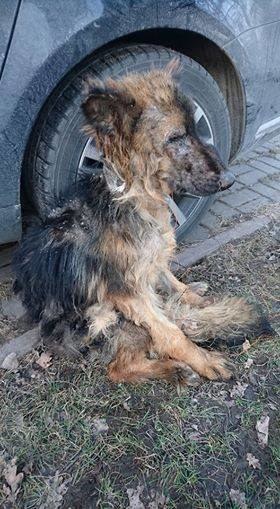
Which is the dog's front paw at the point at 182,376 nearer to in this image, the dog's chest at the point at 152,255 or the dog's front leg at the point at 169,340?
the dog's front leg at the point at 169,340

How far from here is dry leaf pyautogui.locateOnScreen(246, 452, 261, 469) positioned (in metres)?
2.33

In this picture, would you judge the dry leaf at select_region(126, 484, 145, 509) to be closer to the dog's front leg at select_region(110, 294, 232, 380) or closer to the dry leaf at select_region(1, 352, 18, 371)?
the dog's front leg at select_region(110, 294, 232, 380)

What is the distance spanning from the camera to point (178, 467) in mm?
2330

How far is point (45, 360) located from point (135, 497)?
103cm

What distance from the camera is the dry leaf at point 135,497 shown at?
7.23 ft

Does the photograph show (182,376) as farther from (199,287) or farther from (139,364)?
(199,287)

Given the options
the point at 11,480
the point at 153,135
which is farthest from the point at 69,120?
the point at 11,480

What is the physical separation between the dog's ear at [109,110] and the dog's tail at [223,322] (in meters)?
1.26

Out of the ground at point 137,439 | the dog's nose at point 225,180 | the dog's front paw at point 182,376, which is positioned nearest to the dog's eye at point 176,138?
the dog's nose at point 225,180

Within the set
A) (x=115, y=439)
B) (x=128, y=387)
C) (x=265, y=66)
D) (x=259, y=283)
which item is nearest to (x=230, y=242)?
(x=259, y=283)

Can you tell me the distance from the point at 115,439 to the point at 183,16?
256 cm

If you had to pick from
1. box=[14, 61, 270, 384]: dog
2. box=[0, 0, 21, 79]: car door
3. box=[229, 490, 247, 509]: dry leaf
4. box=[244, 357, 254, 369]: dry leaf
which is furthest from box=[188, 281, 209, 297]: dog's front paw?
box=[0, 0, 21, 79]: car door

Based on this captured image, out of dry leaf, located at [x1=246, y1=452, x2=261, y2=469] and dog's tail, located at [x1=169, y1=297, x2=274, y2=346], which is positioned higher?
dog's tail, located at [x1=169, y1=297, x2=274, y2=346]

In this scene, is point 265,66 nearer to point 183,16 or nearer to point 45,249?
point 183,16
